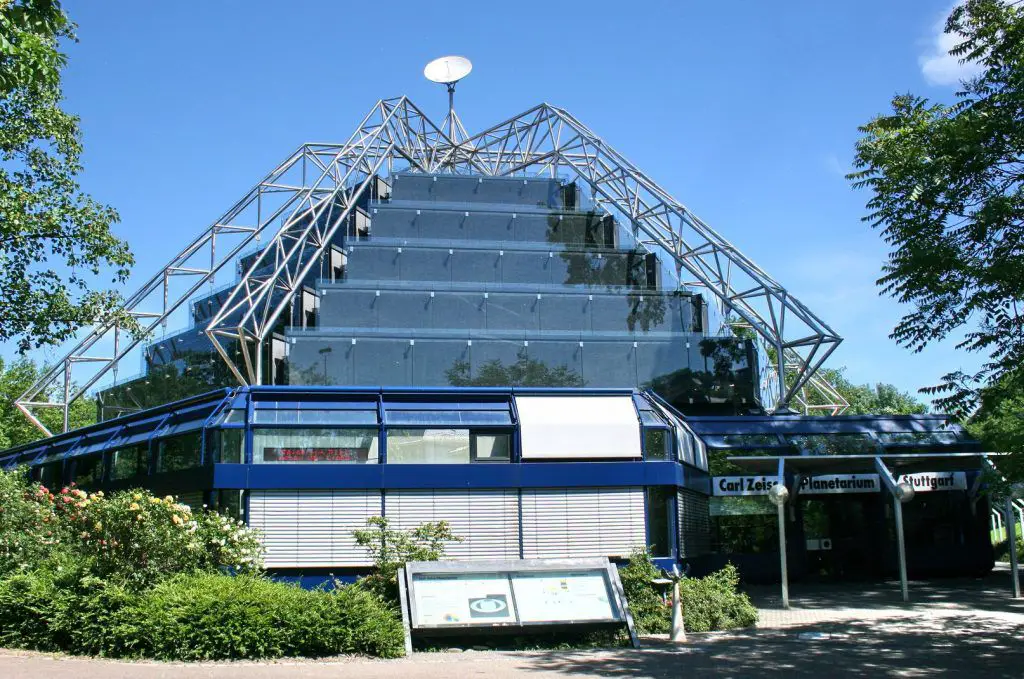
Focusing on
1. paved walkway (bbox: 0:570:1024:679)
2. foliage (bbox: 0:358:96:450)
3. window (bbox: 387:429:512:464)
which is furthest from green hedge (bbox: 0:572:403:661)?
foliage (bbox: 0:358:96:450)

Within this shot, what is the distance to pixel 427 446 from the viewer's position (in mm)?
27656

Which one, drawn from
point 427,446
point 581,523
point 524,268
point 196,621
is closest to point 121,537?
point 196,621

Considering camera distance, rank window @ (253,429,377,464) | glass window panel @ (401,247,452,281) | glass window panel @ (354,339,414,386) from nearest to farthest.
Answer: window @ (253,429,377,464) → glass window panel @ (354,339,414,386) → glass window panel @ (401,247,452,281)

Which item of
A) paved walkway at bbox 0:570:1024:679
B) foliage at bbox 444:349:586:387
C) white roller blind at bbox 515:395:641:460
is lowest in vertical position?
paved walkway at bbox 0:570:1024:679

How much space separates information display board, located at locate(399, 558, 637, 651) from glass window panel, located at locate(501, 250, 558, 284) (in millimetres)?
25036

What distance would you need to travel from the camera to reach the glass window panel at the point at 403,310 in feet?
143

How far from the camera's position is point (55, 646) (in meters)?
20.3

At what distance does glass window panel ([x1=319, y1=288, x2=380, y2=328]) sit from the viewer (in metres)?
43.0

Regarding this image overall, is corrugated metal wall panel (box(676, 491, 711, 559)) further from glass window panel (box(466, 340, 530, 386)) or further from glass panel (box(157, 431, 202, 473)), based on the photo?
glass panel (box(157, 431, 202, 473))

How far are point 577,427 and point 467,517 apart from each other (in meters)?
4.00

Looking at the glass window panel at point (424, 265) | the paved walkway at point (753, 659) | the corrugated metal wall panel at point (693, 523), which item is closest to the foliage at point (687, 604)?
the paved walkway at point (753, 659)

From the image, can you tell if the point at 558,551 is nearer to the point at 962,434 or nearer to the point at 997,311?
the point at 997,311

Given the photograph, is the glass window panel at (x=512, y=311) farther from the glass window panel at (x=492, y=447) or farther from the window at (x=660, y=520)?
the window at (x=660, y=520)

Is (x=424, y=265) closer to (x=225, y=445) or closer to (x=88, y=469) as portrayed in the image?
(x=88, y=469)
